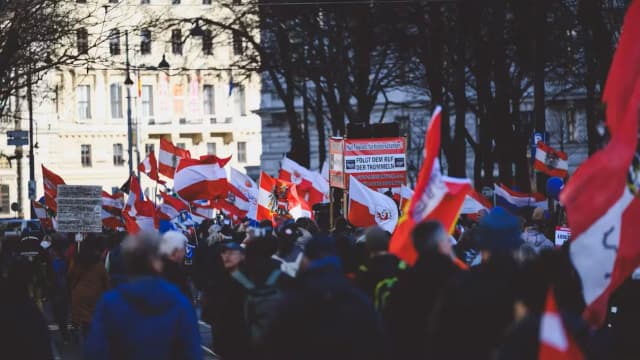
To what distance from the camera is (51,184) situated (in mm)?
30109

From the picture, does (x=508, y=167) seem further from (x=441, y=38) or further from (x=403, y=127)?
(x=403, y=127)

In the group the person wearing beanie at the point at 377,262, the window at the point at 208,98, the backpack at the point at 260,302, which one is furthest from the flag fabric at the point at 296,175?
the window at the point at 208,98

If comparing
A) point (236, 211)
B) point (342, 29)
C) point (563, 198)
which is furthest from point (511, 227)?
point (342, 29)

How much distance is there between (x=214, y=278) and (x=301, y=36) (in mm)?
30209

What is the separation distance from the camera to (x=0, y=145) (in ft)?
324

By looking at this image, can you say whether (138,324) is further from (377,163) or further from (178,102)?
(178,102)

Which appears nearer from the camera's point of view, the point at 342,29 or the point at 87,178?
the point at 342,29

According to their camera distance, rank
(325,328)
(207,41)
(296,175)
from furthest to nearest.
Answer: (207,41)
(296,175)
(325,328)

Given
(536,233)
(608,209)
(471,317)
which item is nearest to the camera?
(471,317)

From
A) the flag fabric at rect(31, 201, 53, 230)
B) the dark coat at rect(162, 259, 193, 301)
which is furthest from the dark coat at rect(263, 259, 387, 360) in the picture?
the flag fabric at rect(31, 201, 53, 230)

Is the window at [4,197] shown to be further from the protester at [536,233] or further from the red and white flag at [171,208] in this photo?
the protester at [536,233]

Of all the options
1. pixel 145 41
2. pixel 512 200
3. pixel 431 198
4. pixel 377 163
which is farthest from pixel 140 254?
pixel 145 41

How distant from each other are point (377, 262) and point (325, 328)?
3322 mm

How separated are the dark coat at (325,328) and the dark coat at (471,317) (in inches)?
11.1
